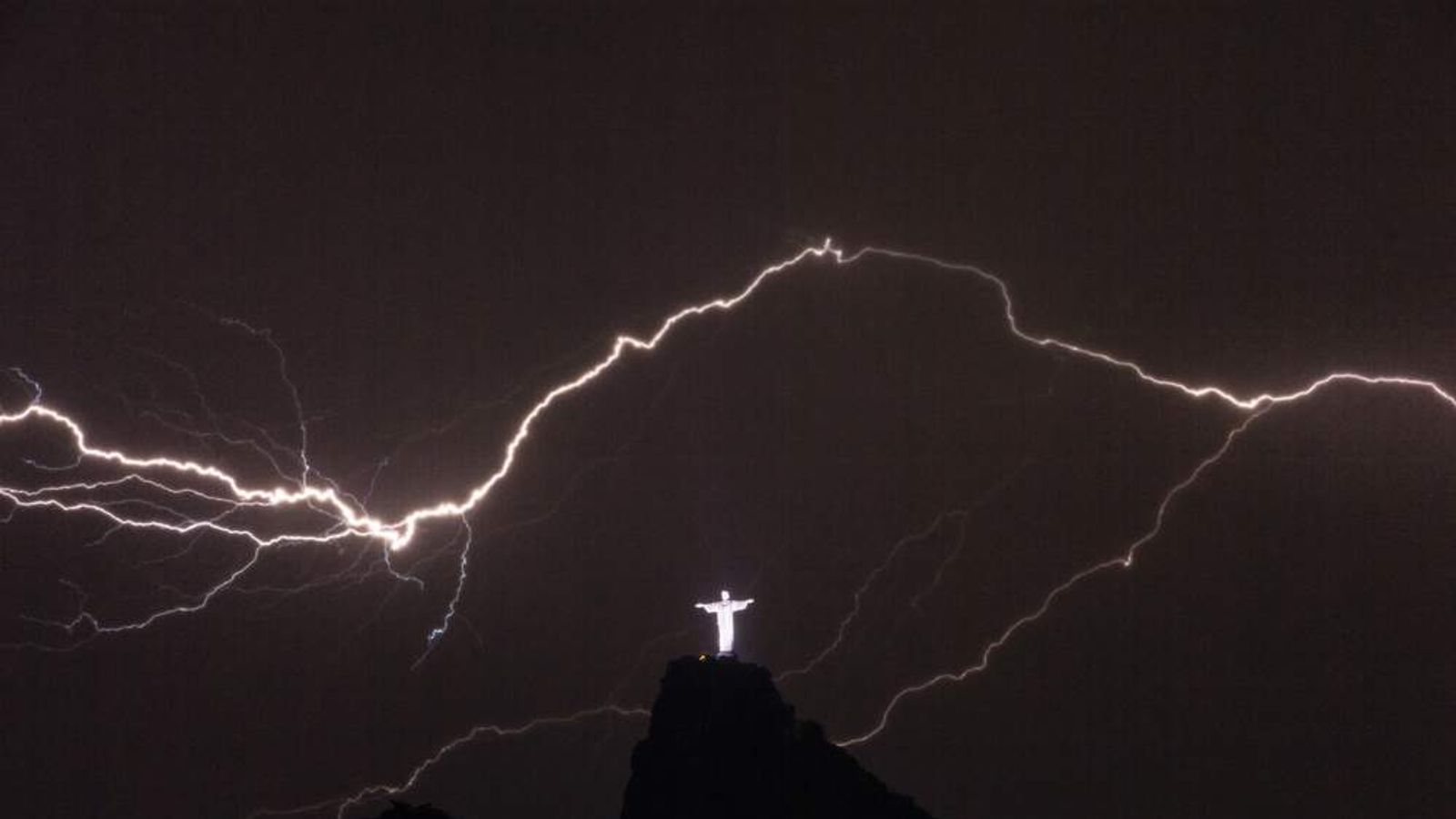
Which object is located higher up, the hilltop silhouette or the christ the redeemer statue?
the christ the redeemer statue

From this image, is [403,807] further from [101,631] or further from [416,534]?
[101,631]

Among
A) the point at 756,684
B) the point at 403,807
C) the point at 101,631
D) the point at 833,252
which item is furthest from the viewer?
the point at 833,252

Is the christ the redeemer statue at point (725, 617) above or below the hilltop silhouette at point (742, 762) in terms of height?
above

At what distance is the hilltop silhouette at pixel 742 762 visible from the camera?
33.2ft

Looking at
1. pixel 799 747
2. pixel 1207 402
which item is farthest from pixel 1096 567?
pixel 799 747

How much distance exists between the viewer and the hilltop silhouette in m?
10.1

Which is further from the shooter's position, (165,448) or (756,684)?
(165,448)

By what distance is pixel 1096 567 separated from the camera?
19.6 meters

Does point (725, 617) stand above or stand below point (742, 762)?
above

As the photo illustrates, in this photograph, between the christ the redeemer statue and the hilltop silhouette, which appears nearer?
the hilltop silhouette

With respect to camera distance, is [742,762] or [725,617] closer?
[742,762]

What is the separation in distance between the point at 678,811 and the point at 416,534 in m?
7.61

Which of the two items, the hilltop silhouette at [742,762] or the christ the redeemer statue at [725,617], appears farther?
the christ the redeemer statue at [725,617]

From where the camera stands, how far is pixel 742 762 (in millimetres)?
10172
